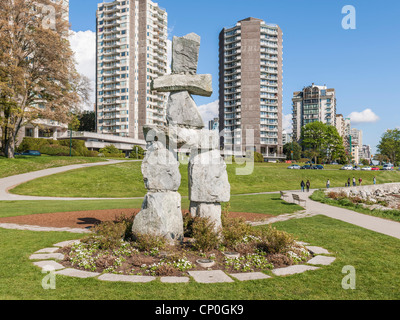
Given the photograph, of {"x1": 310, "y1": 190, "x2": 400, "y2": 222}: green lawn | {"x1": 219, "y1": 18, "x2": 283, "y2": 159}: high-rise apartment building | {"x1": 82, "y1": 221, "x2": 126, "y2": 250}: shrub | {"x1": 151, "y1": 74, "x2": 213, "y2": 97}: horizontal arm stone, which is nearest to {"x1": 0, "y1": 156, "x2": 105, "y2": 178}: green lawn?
{"x1": 82, "y1": 221, "x2": 126, "y2": 250}: shrub

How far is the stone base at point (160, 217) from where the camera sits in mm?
7512

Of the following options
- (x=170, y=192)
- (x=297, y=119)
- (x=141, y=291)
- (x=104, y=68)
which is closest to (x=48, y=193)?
(x=170, y=192)

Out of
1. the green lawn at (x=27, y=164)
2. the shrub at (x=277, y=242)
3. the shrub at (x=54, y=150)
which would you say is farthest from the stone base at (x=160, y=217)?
the shrub at (x=54, y=150)

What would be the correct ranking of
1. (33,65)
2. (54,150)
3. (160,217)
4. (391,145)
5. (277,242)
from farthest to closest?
(391,145) < (54,150) < (33,65) < (160,217) < (277,242)

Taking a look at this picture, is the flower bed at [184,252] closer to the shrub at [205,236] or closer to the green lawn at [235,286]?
the shrub at [205,236]

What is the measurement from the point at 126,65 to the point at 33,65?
56.8m

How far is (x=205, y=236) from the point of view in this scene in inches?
283

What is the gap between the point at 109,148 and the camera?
61.2 meters

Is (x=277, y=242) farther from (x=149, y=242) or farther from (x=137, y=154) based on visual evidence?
(x=137, y=154)

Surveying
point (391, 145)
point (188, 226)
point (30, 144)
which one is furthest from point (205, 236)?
point (391, 145)

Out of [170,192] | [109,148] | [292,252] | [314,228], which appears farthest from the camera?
[109,148]

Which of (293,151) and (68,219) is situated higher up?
(293,151)

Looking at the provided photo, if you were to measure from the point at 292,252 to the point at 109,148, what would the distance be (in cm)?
5878
